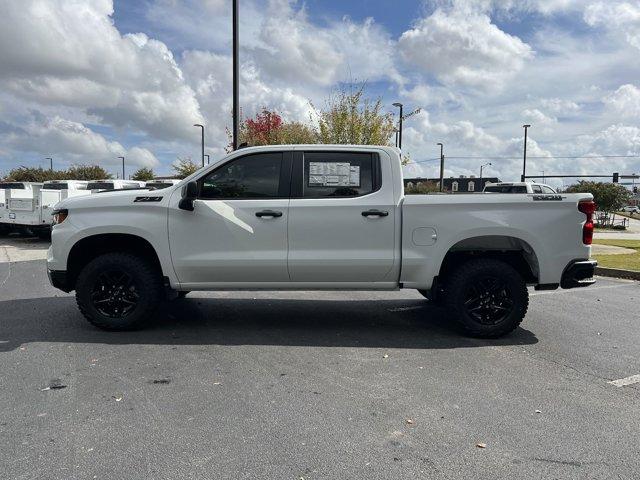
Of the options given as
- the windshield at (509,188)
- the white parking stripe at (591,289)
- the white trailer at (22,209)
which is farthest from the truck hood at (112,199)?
the windshield at (509,188)

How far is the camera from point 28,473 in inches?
109

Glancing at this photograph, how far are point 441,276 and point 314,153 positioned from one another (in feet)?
6.14

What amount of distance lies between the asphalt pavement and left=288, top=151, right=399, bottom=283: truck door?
0.73 meters

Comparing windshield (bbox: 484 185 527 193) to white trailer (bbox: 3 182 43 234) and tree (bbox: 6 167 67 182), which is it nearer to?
white trailer (bbox: 3 182 43 234)

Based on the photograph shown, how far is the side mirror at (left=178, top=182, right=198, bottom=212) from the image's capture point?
512cm

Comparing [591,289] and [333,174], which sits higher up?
[333,174]

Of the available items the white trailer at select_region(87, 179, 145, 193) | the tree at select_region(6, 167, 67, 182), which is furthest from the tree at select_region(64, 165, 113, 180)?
the white trailer at select_region(87, 179, 145, 193)

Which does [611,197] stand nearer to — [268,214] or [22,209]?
[22,209]

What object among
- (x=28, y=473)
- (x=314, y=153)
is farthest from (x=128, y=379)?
(x=314, y=153)

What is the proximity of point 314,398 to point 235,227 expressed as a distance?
209 centimetres

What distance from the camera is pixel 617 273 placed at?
398 inches

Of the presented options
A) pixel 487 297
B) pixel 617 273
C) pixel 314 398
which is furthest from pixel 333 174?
pixel 617 273

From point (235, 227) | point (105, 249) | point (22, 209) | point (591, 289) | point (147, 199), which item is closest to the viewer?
point (235, 227)

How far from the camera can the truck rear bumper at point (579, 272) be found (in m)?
5.28
